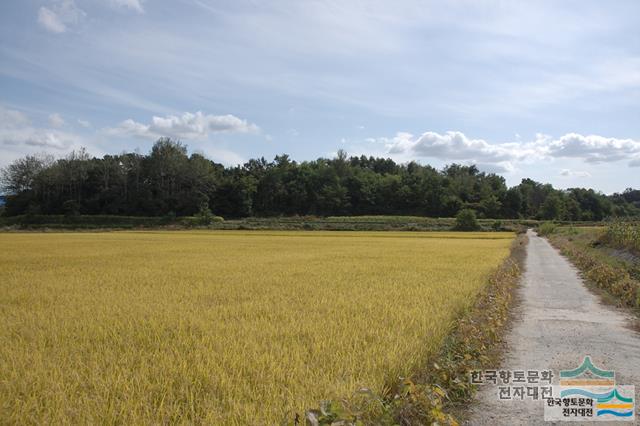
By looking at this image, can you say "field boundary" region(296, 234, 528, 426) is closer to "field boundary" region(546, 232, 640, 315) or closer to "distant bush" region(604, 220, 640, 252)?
"field boundary" region(546, 232, 640, 315)

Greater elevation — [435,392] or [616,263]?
[435,392]

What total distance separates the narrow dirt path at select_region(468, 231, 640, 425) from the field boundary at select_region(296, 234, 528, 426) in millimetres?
224

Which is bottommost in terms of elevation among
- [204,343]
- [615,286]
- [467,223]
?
[615,286]

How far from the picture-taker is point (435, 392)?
3875 millimetres

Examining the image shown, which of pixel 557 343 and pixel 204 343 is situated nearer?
pixel 204 343

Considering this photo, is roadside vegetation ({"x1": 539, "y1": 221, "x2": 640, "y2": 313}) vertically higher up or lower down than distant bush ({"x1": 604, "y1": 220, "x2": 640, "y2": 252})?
lower down

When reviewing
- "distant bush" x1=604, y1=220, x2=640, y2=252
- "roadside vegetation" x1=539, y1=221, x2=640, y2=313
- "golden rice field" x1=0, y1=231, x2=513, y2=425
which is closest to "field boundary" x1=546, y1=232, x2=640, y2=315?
"roadside vegetation" x1=539, y1=221, x2=640, y2=313

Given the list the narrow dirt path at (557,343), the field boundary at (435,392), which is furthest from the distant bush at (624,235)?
the field boundary at (435,392)

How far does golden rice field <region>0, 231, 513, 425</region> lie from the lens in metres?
3.84

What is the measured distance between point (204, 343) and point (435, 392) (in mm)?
2994

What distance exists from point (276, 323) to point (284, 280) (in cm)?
517

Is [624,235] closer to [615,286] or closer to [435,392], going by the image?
[615,286]

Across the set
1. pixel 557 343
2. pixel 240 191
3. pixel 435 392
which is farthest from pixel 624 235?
pixel 240 191

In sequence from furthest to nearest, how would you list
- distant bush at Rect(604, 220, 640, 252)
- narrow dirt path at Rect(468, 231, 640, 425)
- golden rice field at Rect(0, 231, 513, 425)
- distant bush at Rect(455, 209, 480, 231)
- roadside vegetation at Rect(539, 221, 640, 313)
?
Answer: 1. distant bush at Rect(455, 209, 480, 231)
2. distant bush at Rect(604, 220, 640, 252)
3. roadside vegetation at Rect(539, 221, 640, 313)
4. narrow dirt path at Rect(468, 231, 640, 425)
5. golden rice field at Rect(0, 231, 513, 425)
